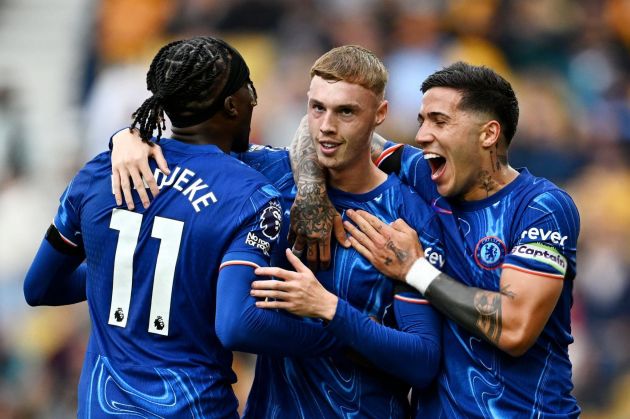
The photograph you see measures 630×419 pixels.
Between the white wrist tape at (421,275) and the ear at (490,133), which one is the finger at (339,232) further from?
the ear at (490,133)

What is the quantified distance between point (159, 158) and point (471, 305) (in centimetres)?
141

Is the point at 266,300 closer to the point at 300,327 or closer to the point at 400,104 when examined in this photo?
the point at 300,327

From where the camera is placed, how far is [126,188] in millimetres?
4094

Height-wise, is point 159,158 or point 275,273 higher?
point 159,158

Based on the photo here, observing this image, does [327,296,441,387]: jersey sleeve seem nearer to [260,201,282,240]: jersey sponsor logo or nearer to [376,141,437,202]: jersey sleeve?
[260,201,282,240]: jersey sponsor logo

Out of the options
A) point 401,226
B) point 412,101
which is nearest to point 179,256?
point 401,226

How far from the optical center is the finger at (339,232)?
450 cm

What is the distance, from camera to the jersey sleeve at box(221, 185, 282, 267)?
3.96 meters

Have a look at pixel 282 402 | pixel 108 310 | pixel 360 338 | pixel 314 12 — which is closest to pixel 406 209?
pixel 360 338

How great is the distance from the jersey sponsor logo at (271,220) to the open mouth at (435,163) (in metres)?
0.81

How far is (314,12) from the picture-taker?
11898 millimetres

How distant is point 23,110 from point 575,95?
23.1 ft

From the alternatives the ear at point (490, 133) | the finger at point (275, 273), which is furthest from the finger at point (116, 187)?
the ear at point (490, 133)

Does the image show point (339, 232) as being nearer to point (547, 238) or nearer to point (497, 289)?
point (497, 289)
